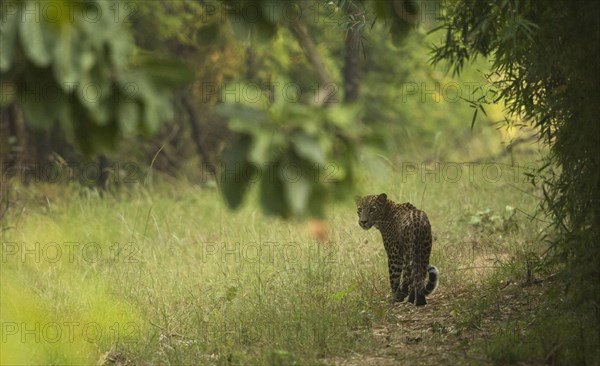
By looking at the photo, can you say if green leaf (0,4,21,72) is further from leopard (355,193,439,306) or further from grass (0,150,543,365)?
leopard (355,193,439,306)

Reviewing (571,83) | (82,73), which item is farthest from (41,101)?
(571,83)

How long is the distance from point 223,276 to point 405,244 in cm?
202

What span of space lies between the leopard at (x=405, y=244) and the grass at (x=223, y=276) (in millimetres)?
260

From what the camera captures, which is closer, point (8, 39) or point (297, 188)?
point (297, 188)

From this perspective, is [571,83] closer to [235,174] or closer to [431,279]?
[431,279]

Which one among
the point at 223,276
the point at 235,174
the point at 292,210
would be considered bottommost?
the point at 223,276

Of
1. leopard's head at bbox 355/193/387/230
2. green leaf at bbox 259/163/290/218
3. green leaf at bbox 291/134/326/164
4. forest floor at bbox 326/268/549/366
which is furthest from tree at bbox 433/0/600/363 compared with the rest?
green leaf at bbox 259/163/290/218

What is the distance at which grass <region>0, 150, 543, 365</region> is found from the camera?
707 centimetres

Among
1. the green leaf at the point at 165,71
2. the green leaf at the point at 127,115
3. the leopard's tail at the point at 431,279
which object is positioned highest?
the green leaf at the point at 165,71

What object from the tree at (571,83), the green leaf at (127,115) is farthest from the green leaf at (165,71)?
the tree at (571,83)

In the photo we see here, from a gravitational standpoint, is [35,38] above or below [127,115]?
above

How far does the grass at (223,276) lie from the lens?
23.2 feet

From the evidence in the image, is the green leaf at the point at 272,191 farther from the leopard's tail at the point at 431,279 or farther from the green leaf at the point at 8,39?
the leopard's tail at the point at 431,279

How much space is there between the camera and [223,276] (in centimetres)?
879
